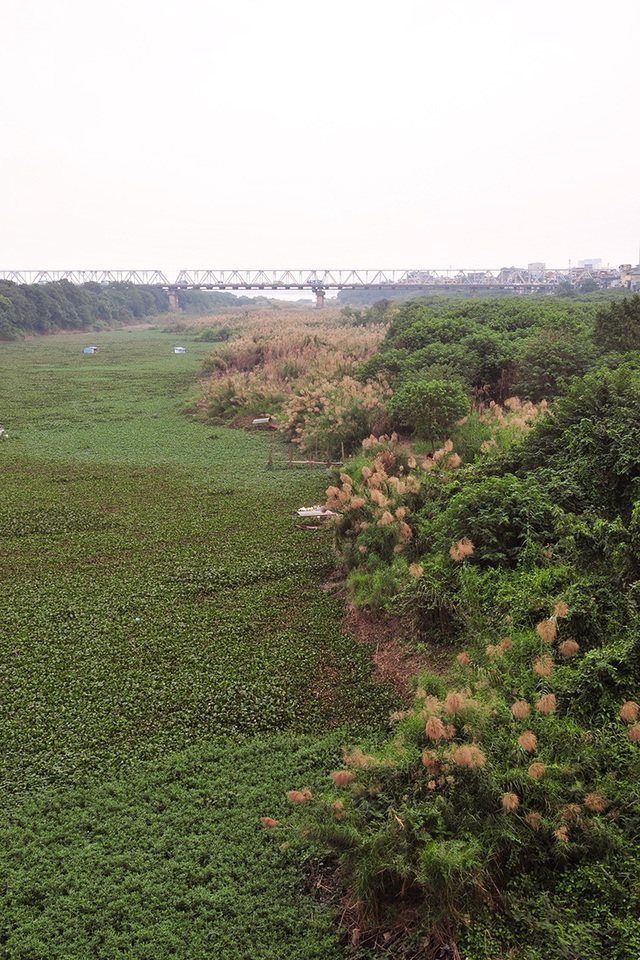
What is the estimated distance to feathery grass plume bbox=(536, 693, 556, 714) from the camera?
15.9 ft

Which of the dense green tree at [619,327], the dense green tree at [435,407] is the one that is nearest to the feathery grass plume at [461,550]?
the dense green tree at [435,407]

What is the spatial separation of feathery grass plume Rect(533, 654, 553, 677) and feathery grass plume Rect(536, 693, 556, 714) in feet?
1.02

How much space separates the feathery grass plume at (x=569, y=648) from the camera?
18.5 ft

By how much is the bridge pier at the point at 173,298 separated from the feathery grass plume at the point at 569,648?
10827cm

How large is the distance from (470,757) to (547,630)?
5.34ft

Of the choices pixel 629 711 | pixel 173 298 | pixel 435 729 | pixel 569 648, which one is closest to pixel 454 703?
pixel 435 729

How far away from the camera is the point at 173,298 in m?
107

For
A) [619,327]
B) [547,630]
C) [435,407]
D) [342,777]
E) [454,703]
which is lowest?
[342,777]

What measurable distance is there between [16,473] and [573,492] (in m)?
12.3

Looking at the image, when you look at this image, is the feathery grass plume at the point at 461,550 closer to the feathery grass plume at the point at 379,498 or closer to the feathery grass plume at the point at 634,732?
the feathery grass plume at the point at 379,498

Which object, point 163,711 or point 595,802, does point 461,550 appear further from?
point 163,711

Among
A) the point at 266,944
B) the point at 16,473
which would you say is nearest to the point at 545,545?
the point at 266,944

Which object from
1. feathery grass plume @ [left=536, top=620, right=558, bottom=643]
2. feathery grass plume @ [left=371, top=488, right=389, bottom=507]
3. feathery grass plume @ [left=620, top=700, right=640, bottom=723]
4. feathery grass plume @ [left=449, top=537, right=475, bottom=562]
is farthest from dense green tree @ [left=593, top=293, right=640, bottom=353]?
feathery grass plume @ [left=620, top=700, right=640, bottom=723]

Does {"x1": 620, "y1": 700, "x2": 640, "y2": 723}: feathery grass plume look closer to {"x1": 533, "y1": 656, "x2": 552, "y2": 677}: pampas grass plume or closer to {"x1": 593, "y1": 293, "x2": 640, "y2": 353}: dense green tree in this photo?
{"x1": 533, "y1": 656, "x2": 552, "y2": 677}: pampas grass plume
